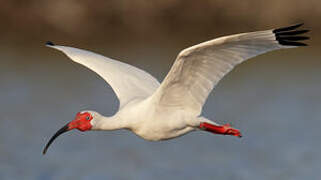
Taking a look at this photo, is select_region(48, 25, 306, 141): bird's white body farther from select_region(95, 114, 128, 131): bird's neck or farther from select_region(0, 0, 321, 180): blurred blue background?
select_region(0, 0, 321, 180): blurred blue background

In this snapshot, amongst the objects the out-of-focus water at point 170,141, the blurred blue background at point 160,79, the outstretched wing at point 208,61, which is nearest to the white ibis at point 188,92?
the outstretched wing at point 208,61

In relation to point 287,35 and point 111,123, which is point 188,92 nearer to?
point 111,123

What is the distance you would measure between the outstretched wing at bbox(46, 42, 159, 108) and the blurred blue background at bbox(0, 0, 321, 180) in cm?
245

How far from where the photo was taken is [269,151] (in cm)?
1557

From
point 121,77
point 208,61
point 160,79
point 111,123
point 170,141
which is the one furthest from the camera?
point 160,79

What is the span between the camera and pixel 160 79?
719 inches

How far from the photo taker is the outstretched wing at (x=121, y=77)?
11.9 m

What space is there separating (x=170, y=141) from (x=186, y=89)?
536cm

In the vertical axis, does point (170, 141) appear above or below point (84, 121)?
below

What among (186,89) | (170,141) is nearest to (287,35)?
(186,89)

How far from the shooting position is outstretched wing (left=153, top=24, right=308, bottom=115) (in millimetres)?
10188

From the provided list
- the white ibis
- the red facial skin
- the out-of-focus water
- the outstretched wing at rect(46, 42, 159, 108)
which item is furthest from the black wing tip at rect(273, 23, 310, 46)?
the out-of-focus water

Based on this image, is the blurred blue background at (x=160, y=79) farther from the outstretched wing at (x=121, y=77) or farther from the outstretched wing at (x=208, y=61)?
the outstretched wing at (x=208, y=61)

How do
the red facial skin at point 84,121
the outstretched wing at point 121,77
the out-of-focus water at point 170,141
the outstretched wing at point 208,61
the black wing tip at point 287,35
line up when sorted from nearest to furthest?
the outstretched wing at point 208,61, the black wing tip at point 287,35, the red facial skin at point 84,121, the outstretched wing at point 121,77, the out-of-focus water at point 170,141
